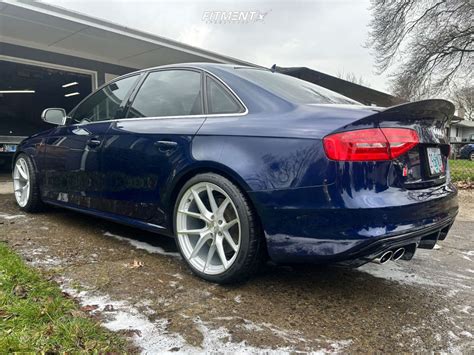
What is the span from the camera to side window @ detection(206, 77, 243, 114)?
8.42 feet

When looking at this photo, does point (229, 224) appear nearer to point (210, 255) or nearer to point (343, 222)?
point (210, 255)

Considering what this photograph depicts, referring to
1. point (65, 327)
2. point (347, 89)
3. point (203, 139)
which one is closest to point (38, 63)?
point (203, 139)

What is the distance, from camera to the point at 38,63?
31.5 ft

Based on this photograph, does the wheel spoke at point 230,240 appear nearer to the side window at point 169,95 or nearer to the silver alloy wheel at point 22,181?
the side window at point 169,95

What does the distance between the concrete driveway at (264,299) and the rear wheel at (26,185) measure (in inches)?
30.0

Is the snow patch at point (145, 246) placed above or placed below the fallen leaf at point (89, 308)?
above

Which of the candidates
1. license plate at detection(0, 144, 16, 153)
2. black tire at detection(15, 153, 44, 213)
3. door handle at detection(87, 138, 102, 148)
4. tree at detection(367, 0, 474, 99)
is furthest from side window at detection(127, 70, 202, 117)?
tree at detection(367, 0, 474, 99)

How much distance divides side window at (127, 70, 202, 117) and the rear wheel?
5.47 ft

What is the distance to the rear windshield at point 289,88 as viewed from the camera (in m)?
2.55

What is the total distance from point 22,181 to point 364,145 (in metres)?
3.89

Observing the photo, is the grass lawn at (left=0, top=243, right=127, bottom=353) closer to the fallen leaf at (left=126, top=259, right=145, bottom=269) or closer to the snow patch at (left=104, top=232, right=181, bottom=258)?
the fallen leaf at (left=126, top=259, right=145, bottom=269)

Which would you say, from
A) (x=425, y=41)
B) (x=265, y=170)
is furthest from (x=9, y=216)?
(x=425, y=41)

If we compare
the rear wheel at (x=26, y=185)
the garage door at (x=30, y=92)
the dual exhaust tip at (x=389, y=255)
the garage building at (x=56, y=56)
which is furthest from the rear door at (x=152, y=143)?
the garage door at (x=30, y=92)

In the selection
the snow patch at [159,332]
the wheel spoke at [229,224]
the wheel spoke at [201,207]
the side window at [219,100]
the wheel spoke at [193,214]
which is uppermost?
the side window at [219,100]
